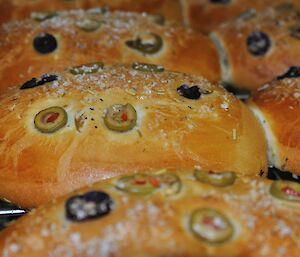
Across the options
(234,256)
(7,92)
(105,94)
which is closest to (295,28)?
(105,94)

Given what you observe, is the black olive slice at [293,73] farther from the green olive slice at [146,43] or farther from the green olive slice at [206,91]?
the green olive slice at [146,43]

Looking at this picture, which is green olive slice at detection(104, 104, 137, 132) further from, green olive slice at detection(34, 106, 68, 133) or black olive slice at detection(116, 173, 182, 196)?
black olive slice at detection(116, 173, 182, 196)

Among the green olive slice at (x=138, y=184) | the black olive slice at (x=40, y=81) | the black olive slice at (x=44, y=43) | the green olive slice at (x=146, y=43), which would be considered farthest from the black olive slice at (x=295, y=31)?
the green olive slice at (x=138, y=184)

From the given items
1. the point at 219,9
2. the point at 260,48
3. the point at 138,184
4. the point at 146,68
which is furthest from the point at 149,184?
the point at 219,9

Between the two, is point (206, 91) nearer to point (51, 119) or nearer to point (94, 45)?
point (51, 119)

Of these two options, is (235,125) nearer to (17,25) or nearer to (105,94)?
(105,94)

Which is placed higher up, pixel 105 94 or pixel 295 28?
pixel 295 28
